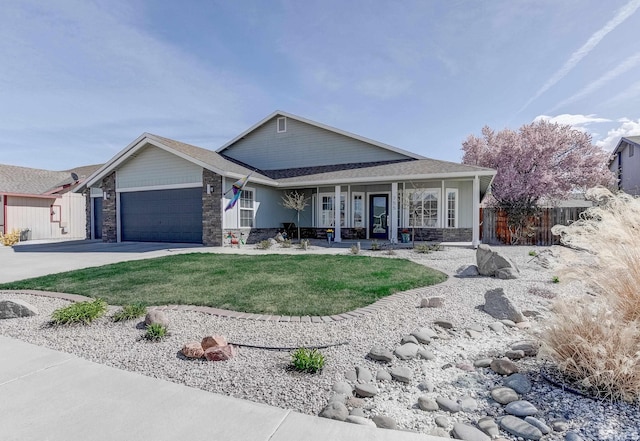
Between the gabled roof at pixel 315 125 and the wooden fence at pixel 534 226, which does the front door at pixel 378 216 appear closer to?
the gabled roof at pixel 315 125

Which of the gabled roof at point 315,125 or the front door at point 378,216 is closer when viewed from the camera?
the front door at point 378,216

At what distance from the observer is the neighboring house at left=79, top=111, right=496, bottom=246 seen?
41.2 feet

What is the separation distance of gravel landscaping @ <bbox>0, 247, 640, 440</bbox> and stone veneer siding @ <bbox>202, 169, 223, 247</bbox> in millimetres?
7498

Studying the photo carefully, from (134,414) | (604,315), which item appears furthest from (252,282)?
(604,315)

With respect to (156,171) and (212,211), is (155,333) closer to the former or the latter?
(212,211)

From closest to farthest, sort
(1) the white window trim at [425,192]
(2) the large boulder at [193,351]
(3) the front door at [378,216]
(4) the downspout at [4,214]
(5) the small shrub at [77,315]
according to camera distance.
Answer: (2) the large boulder at [193,351] → (5) the small shrub at [77,315] → (1) the white window trim at [425,192] → (3) the front door at [378,216] → (4) the downspout at [4,214]

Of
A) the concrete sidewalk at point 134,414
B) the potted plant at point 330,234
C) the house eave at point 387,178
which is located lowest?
the concrete sidewalk at point 134,414

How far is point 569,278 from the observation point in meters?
2.63

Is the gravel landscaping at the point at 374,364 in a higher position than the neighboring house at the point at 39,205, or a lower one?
lower

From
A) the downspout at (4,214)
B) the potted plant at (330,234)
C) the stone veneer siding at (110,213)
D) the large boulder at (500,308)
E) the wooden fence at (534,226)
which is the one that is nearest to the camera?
the large boulder at (500,308)

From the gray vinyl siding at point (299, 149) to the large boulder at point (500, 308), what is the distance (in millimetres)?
12026

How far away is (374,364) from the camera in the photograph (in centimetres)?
269

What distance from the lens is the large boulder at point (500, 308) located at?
3826 millimetres

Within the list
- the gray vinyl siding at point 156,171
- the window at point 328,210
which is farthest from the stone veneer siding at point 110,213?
the window at point 328,210
